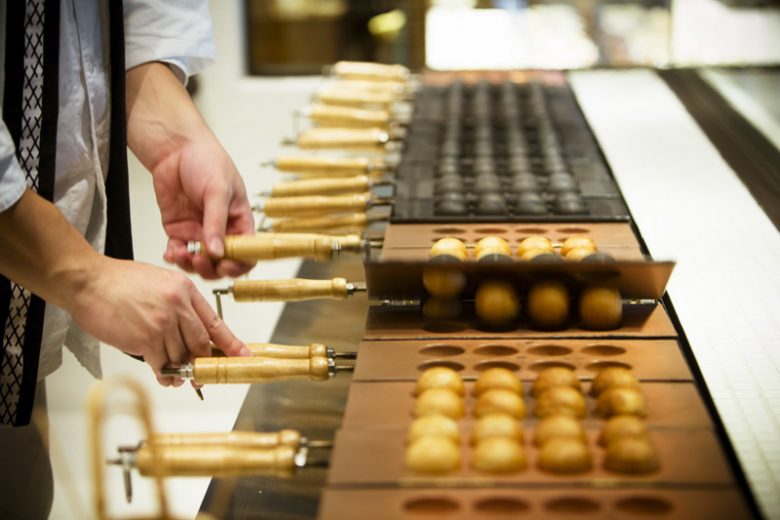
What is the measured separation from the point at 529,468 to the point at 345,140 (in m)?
1.40

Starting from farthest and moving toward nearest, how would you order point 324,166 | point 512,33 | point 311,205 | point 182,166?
point 512,33 < point 324,166 < point 311,205 < point 182,166

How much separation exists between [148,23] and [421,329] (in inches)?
29.4

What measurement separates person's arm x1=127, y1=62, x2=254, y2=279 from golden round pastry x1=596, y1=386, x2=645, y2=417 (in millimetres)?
584

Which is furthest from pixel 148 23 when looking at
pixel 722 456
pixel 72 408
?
pixel 722 456

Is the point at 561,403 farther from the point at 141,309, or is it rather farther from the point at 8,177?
the point at 8,177

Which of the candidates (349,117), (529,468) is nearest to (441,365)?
(529,468)

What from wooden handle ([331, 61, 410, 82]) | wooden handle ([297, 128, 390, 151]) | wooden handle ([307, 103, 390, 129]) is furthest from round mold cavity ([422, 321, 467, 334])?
wooden handle ([331, 61, 410, 82])

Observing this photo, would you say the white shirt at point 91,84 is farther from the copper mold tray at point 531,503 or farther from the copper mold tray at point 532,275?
the copper mold tray at point 531,503

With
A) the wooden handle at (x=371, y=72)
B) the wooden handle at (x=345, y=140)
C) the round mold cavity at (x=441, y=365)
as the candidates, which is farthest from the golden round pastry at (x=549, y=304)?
the wooden handle at (x=371, y=72)

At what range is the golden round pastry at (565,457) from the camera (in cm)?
88

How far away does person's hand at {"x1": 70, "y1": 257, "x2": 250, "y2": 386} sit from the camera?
112cm

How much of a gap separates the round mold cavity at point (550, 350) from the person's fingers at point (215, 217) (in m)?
0.46

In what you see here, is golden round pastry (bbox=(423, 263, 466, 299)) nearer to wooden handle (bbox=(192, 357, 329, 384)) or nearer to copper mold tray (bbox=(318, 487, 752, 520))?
wooden handle (bbox=(192, 357, 329, 384))

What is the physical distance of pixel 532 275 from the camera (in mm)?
1229
